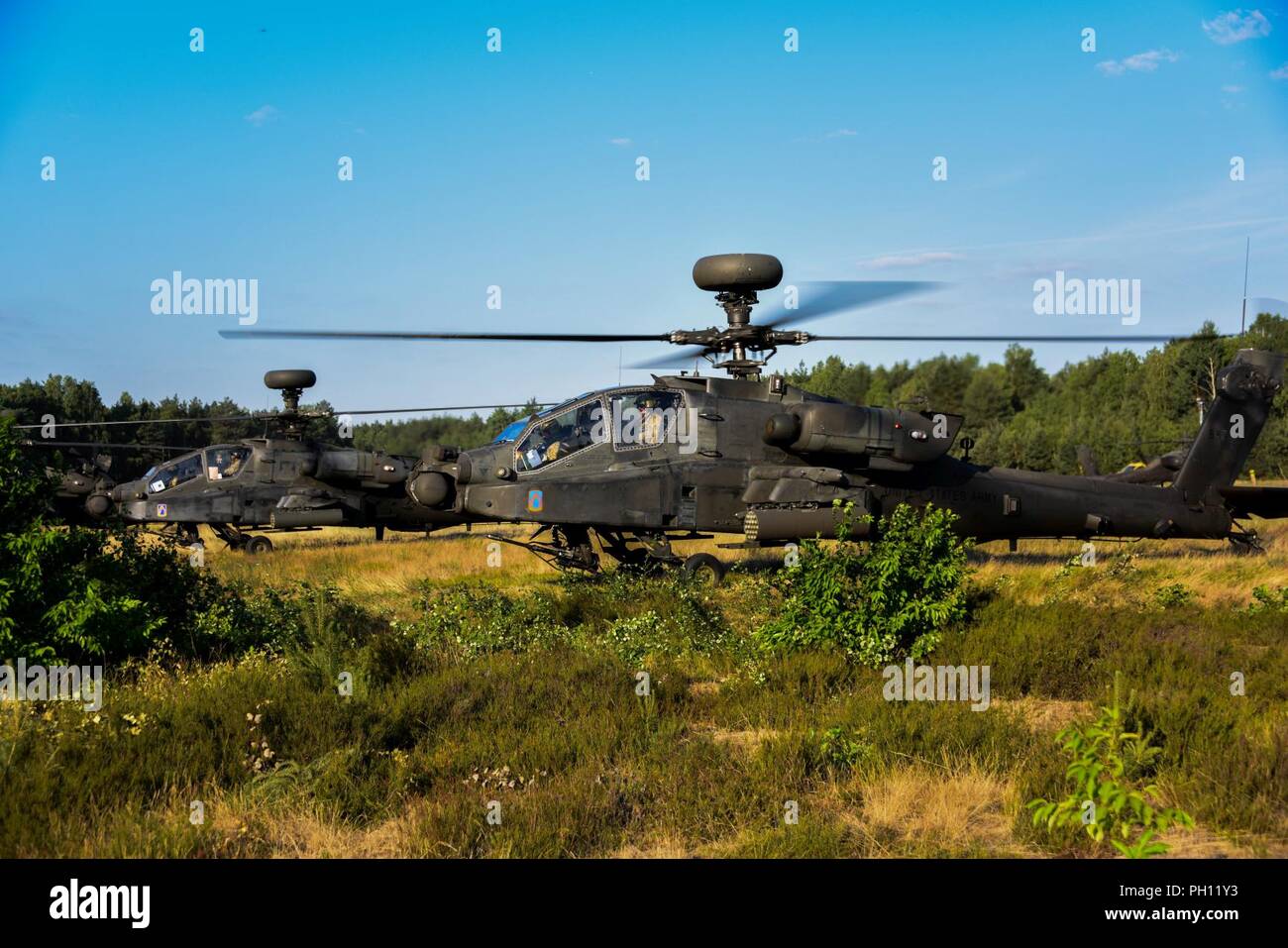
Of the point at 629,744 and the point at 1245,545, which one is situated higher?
the point at 1245,545

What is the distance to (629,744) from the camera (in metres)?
7.45

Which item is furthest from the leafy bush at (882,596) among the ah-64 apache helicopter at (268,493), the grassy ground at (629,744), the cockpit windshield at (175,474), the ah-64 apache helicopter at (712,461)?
the cockpit windshield at (175,474)

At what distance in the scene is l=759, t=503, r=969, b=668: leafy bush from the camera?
964 centimetres

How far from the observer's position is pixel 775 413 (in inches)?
550

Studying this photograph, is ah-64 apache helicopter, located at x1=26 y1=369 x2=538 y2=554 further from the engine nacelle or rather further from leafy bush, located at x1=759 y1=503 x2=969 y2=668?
leafy bush, located at x1=759 y1=503 x2=969 y2=668

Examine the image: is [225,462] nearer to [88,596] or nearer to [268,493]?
[268,493]

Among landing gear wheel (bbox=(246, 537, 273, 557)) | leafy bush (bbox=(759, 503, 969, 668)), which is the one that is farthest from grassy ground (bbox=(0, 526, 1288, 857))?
landing gear wheel (bbox=(246, 537, 273, 557))

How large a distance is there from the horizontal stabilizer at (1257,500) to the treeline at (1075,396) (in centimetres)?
2493

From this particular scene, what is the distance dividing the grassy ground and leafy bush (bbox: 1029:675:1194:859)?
0.18m

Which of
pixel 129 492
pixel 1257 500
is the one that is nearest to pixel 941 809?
pixel 1257 500

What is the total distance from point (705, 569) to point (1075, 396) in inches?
2688

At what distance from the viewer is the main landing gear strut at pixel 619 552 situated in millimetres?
14672
